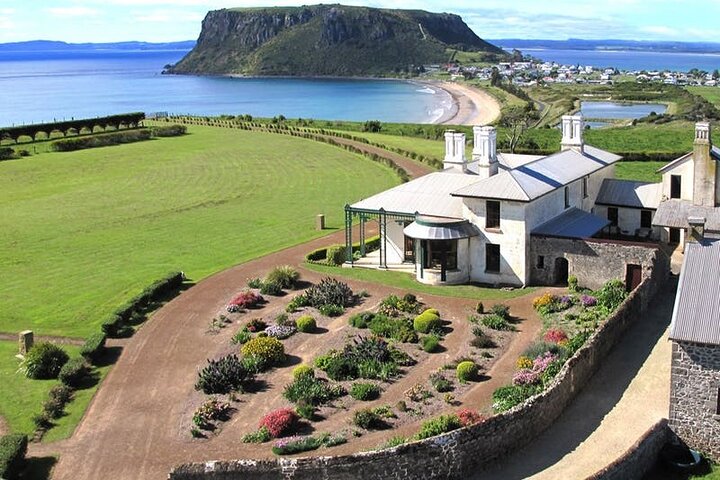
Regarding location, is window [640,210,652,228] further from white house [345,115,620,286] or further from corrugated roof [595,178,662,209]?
white house [345,115,620,286]

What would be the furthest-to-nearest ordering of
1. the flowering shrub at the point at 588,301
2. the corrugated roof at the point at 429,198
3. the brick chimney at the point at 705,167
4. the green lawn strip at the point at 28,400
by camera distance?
the corrugated roof at the point at 429,198 < the brick chimney at the point at 705,167 < the flowering shrub at the point at 588,301 < the green lawn strip at the point at 28,400

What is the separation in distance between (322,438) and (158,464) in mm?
4671

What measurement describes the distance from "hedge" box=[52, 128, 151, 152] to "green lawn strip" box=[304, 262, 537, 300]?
2345 inches

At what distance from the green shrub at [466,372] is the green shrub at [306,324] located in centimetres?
781

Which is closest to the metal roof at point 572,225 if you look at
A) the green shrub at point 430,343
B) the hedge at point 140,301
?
the green shrub at point 430,343

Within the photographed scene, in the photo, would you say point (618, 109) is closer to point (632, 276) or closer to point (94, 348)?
point (632, 276)

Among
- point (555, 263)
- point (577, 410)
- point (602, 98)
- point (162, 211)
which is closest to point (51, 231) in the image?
point (162, 211)

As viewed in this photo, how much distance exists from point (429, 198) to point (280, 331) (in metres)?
13.4

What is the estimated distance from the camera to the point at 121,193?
68.9 metres

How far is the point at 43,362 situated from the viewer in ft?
99.7

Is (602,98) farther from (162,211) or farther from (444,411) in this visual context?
(444,411)

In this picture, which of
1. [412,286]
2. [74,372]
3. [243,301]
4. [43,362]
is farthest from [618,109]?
[74,372]

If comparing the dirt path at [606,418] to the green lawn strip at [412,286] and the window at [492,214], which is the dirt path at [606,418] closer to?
the green lawn strip at [412,286]

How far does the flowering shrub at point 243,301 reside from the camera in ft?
122
